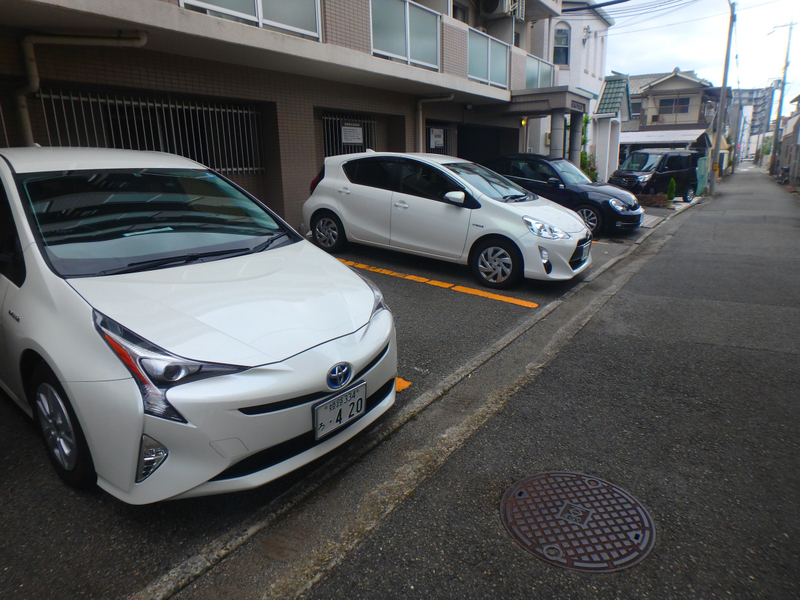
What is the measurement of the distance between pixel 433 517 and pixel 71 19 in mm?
6395

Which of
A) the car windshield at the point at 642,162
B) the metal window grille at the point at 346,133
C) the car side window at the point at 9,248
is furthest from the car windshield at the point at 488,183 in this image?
the car windshield at the point at 642,162

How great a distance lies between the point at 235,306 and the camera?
8.63 feet

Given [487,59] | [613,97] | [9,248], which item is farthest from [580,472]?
[613,97]

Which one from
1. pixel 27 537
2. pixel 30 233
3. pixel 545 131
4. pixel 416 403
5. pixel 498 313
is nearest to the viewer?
pixel 27 537

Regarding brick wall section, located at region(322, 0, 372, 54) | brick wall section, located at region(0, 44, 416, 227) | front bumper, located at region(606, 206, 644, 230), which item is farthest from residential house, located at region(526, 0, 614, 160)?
brick wall section, located at region(322, 0, 372, 54)

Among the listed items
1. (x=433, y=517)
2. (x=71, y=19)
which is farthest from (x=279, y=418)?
(x=71, y=19)

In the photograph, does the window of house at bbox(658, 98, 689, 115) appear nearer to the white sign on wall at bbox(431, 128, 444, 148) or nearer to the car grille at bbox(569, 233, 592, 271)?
the white sign on wall at bbox(431, 128, 444, 148)

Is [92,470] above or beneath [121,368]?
beneath

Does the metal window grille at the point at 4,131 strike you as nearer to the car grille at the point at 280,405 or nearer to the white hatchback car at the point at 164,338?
the white hatchback car at the point at 164,338

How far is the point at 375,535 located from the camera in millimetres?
2449

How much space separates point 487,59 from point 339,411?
41.3 feet

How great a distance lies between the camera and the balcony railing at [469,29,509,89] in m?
12.6

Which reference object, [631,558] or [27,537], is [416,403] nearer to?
[631,558]

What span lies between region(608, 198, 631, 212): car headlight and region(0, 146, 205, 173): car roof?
866 centimetres
